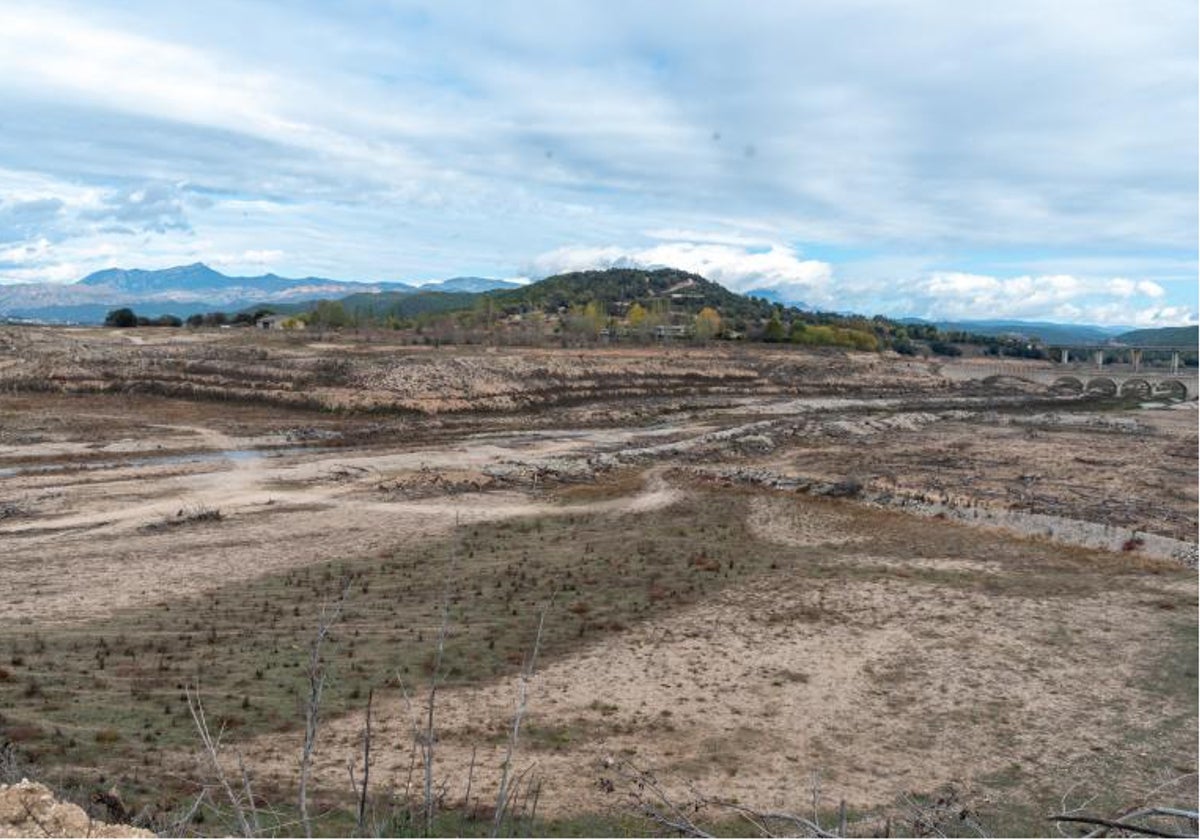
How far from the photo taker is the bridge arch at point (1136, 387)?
9871cm

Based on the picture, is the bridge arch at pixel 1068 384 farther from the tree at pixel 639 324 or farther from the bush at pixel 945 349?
the tree at pixel 639 324

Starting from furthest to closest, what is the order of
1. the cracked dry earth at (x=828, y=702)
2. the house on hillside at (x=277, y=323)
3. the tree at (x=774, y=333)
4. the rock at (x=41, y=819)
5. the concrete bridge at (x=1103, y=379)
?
1. the tree at (x=774, y=333)
2. the house on hillside at (x=277, y=323)
3. the concrete bridge at (x=1103, y=379)
4. the cracked dry earth at (x=828, y=702)
5. the rock at (x=41, y=819)

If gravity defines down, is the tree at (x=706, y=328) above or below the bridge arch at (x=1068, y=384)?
above

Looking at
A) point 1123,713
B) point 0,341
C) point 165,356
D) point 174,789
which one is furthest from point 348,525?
point 0,341

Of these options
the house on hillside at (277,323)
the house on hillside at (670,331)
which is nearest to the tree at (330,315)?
the house on hillside at (277,323)

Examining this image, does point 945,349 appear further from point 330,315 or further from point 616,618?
point 616,618

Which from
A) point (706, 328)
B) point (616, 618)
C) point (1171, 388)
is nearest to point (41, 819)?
point (616, 618)

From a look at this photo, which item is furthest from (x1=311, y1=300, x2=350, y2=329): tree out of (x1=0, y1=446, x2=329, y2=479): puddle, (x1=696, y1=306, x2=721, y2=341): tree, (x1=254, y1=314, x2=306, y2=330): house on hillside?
(x1=0, y1=446, x2=329, y2=479): puddle

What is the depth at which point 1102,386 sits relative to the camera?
10319 centimetres

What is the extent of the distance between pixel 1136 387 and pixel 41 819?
115 meters

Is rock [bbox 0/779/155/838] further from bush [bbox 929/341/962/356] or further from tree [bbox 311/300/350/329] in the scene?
bush [bbox 929/341/962/356]

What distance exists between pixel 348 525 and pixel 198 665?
12400 millimetres

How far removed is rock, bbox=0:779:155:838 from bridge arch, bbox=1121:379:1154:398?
111m

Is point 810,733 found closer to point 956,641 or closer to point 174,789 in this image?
point 956,641
